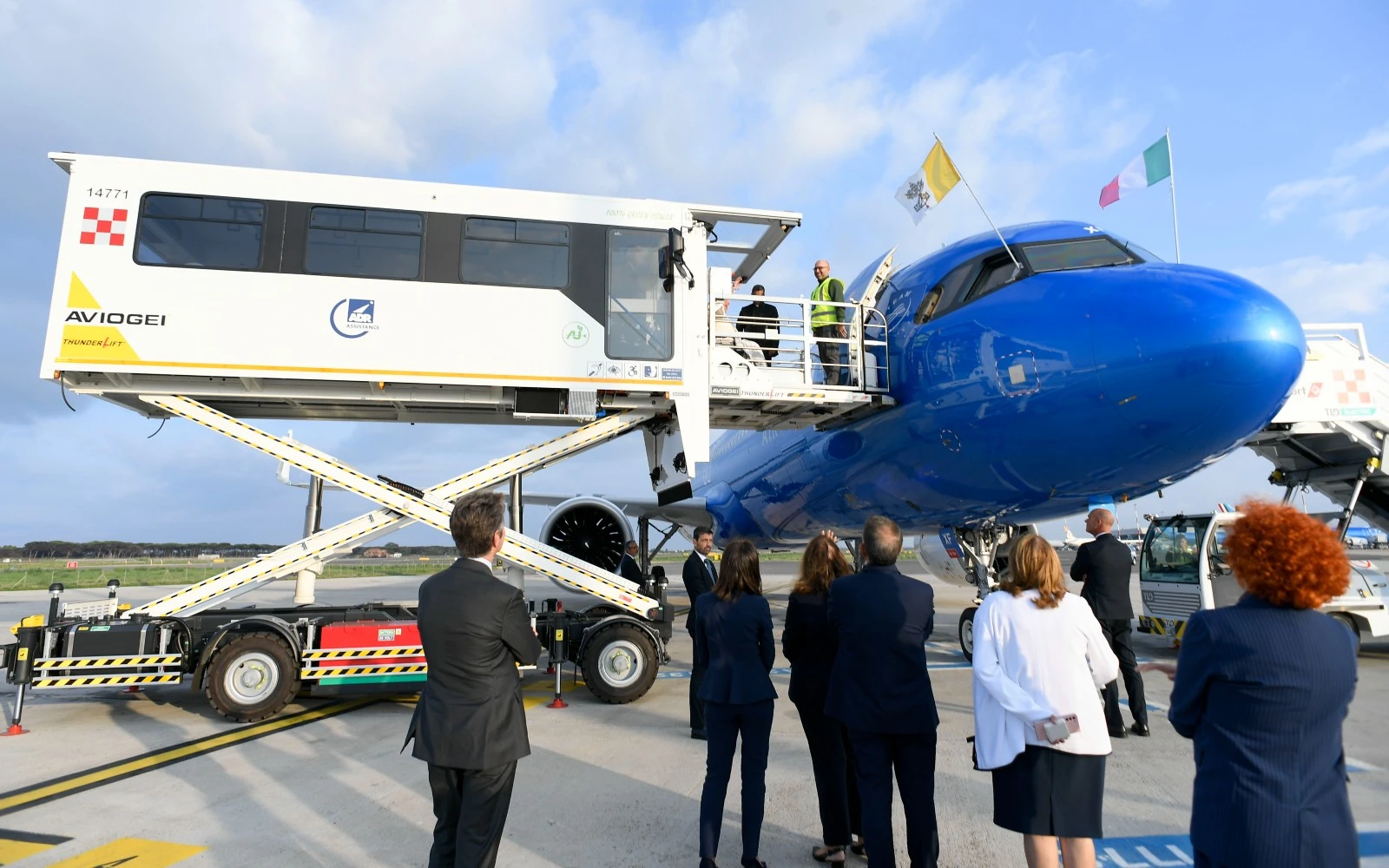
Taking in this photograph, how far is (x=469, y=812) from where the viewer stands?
115 inches

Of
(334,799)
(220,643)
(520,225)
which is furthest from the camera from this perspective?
(520,225)

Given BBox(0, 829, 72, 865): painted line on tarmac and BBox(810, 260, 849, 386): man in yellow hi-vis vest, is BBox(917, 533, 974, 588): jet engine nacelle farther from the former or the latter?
BBox(0, 829, 72, 865): painted line on tarmac

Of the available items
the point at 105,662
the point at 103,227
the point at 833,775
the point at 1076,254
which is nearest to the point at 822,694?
the point at 833,775

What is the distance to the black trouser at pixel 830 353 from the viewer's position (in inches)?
337

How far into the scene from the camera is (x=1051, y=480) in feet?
22.7

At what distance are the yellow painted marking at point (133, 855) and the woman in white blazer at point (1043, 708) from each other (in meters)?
3.91

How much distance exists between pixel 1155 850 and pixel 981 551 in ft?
18.1

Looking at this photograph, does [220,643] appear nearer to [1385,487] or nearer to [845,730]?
[845,730]

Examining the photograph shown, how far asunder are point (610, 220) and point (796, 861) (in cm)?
625

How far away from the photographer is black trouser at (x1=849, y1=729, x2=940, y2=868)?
331cm

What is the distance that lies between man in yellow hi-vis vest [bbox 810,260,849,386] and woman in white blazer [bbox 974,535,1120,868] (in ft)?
18.4

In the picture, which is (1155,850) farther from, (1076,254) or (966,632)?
(966,632)

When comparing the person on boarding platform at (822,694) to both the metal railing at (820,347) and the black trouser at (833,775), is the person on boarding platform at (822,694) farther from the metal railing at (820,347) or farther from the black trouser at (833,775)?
the metal railing at (820,347)

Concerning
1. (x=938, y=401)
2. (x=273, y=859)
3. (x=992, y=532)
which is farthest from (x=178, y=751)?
(x=992, y=532)
